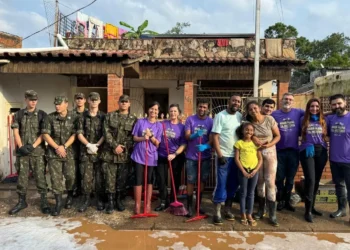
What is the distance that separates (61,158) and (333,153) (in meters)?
4.01

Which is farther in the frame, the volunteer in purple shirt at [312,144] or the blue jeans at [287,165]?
the blue jeans at [287,165]

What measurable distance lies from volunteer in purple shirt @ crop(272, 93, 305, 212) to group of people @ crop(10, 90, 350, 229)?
14 mm

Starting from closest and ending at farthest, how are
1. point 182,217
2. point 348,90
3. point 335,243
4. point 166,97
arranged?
point 335,243
point 182,217
point 348,90
point 166,97

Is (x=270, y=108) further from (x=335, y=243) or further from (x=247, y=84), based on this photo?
(x=247, y=84)

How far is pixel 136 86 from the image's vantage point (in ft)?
38.5

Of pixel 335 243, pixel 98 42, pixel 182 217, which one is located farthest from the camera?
pixel 98 42

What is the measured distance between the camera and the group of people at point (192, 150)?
4.16m

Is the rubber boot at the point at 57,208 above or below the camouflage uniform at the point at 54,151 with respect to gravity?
below

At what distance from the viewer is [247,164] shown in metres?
4.05

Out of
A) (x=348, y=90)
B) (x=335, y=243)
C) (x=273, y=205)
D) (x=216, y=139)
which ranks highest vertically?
(x=348, y=90)

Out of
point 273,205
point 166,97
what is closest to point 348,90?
point 166,97

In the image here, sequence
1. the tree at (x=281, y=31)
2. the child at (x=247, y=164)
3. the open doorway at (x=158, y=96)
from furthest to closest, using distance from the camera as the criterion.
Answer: the tree at (x=281, y=31)
the open doorway at (x=158, y=96)
the child at (x=247, y=164)

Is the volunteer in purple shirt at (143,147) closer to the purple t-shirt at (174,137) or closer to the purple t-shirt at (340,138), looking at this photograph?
the purple t-shirt at (174,137)

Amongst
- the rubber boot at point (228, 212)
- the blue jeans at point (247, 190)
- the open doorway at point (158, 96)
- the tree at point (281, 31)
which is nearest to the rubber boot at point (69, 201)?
the rubber boot at point (228, 212)
